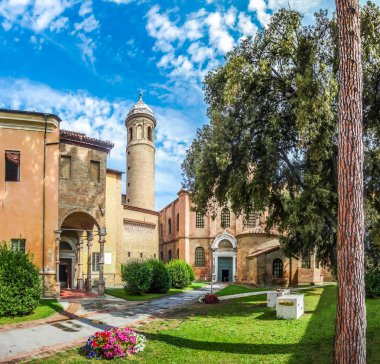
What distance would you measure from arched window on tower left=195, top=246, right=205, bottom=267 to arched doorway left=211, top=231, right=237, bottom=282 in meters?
1.68

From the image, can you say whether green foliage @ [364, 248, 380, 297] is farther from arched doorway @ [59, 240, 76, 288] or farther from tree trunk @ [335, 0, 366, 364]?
arched doorway @ [59, 240, 76, 288]

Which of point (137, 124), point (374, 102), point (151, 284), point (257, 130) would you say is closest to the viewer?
point (374, 102)

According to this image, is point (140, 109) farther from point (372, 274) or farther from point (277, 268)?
point (372, 274)

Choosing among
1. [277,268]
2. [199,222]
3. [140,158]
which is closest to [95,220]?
[277,268]

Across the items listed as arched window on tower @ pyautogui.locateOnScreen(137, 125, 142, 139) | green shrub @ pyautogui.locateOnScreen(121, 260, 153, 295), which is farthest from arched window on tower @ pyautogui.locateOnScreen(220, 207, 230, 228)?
green shrub @ pyautogui.locateOnScreen(121, 260, 153, 295)

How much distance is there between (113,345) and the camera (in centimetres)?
927

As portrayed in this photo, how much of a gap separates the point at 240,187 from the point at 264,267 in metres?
21.6

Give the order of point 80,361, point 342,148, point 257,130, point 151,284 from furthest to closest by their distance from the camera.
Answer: point 151,284 < point 257,130 < point 80,361 < point 342,148

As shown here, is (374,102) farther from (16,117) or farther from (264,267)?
(264,267)

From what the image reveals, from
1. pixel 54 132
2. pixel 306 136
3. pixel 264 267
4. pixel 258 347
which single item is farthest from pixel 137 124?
pixel 258 347

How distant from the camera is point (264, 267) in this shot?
119ft

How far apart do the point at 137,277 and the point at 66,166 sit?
8.25 meters

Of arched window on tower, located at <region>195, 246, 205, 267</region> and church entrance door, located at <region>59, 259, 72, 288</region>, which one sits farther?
arched window on tower, located at <region>195, 246, 205, 267</region>

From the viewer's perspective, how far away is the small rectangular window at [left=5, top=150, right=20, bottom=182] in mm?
21516
